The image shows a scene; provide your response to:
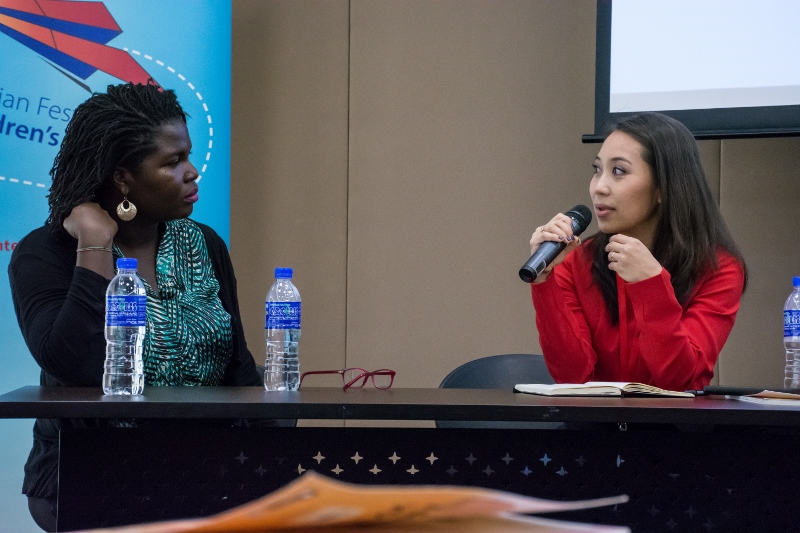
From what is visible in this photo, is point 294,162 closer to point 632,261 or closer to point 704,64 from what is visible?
point 704,64

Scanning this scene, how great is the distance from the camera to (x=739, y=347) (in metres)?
3.14

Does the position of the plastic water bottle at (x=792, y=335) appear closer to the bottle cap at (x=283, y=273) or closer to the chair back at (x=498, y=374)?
the chair back at (x=498, y=374)

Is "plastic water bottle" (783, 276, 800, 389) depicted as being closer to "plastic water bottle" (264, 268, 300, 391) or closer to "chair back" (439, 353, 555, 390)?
"chair back" (439, 353, 555, 390)

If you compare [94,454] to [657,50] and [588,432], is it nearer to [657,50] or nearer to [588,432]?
[588,432]

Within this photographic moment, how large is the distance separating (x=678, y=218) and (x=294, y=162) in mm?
1854

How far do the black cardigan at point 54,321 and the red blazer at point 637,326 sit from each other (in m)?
1.02

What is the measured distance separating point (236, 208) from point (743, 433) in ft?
8.06

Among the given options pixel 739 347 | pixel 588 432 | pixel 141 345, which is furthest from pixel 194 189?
pixel 739 347

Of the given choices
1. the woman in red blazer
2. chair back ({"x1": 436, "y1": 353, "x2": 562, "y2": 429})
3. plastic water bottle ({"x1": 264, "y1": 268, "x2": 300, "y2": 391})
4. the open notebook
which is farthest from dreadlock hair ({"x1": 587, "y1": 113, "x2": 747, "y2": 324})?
plastic water bottle ({"x1": 264, "y1": 268, "x2": 300, "y2": 391})

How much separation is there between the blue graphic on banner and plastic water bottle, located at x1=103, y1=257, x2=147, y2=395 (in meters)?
0.85

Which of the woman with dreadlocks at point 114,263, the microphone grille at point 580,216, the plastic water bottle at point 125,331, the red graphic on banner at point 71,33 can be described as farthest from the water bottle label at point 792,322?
the red graphic on banner at point 71,33

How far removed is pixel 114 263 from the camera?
6.75 feet

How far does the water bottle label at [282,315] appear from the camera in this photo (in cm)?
178

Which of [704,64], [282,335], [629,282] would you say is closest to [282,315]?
[282,335]
